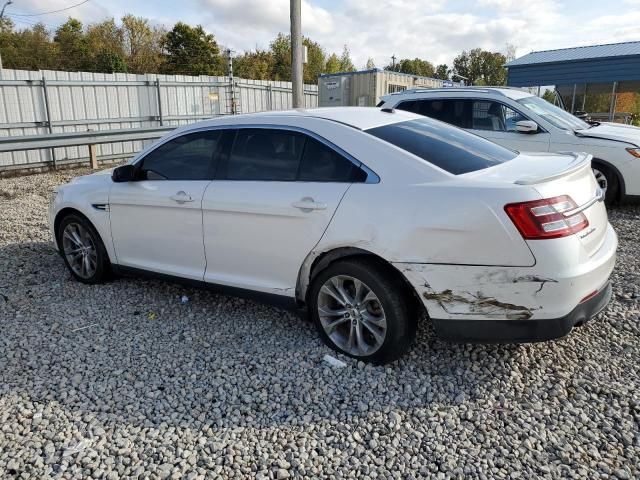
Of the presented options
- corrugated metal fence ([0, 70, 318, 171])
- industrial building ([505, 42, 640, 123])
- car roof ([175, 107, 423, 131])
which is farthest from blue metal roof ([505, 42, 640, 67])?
car roof ([175, 107, 423, 131])

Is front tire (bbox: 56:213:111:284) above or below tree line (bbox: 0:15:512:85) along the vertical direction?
below

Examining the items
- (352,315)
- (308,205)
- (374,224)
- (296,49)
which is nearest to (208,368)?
(352,315)

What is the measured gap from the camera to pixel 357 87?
20438 millimetres

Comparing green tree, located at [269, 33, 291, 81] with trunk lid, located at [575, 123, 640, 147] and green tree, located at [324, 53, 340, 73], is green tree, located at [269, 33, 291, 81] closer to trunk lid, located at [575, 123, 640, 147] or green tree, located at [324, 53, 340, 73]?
green tree, located at [324, 53, 340, 73]

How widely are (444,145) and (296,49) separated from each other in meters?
8.08

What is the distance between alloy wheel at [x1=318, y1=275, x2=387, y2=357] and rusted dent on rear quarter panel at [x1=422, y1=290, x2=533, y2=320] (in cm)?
37

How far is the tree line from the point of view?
40.1 metres

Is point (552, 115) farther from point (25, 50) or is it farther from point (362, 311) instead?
point (25, 50)

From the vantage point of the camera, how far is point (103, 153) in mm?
13992

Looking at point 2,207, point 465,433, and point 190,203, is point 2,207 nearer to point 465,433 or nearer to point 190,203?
point 190,203

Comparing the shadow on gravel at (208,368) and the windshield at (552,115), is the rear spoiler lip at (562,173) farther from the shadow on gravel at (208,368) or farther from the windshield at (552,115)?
the windshield at (552,115)

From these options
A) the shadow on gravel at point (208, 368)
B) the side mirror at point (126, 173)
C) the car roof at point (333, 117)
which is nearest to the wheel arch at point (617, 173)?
the car roof at point (333, 117)

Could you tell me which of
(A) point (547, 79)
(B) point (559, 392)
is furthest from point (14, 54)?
(B) point (559, 392)

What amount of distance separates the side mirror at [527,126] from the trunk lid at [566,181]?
4.18 m
